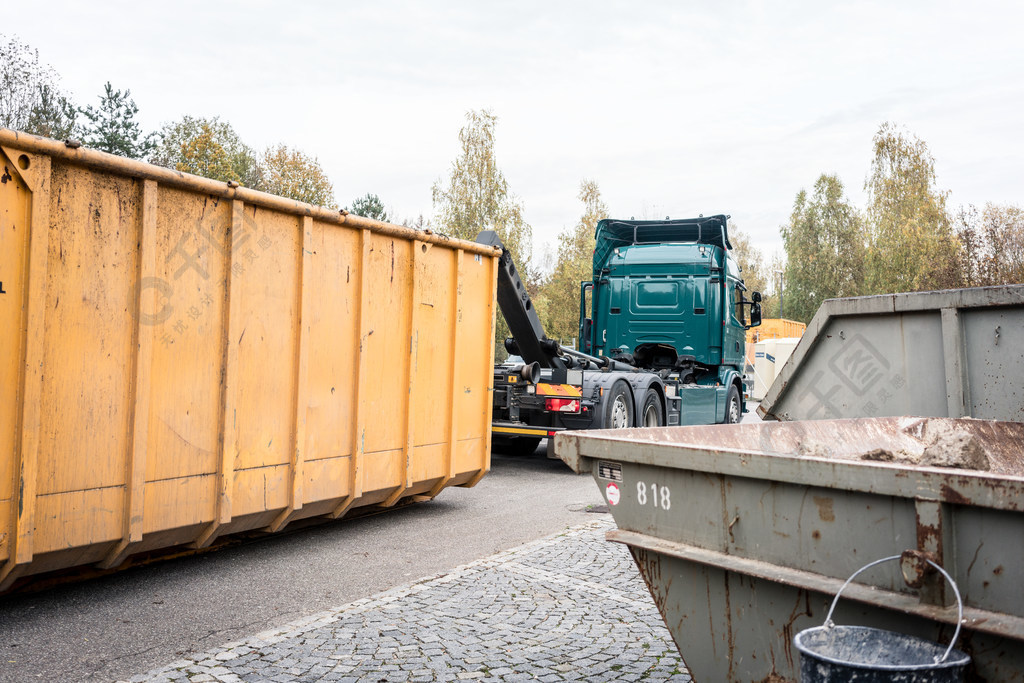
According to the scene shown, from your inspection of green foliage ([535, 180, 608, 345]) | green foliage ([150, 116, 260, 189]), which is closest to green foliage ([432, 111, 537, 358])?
green foliage ([535, 180, 608, 345])

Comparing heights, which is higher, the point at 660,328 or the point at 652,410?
the point at 660,328

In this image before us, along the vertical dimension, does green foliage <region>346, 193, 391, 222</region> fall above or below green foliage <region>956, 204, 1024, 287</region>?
above

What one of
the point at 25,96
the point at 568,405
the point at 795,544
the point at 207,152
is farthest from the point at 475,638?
the point at 207,152

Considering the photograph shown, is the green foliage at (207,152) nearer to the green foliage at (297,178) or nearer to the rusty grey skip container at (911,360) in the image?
the green foliage at (297,178)

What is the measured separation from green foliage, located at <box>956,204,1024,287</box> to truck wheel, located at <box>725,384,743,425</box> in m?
12.6

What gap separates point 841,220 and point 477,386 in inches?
1798

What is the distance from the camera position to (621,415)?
10.1 metres

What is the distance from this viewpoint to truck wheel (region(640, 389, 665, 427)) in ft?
34.5

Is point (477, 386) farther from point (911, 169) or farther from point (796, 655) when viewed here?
point (911, 169)

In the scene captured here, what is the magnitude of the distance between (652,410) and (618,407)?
3.23ft

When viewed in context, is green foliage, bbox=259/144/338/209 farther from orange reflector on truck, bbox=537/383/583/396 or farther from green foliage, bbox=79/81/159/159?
orange reflector on truck, bbox=537/383/583/396

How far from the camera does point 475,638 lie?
3807 mm

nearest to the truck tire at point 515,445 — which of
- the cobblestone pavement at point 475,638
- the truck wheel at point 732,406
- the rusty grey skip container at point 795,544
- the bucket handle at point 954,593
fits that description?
the truck wheel at point 732,406

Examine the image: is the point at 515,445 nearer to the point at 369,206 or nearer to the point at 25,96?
the point at 25,96
